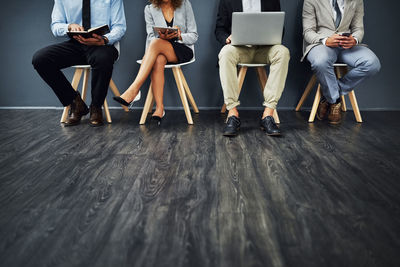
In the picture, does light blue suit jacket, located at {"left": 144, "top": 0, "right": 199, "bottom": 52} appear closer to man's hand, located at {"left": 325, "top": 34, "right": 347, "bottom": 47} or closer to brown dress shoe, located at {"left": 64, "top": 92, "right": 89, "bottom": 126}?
brown dress shoe, located at {"left": 64, "top": 92, "right": 89, "bottom": 126}

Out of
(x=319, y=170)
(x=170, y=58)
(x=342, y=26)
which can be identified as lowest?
(x=319, y=170)

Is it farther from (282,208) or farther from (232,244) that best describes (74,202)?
(282,208)

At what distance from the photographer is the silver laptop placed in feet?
6.93

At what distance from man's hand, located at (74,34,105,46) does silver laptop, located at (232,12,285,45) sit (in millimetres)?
929

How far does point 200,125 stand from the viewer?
246 centimetres

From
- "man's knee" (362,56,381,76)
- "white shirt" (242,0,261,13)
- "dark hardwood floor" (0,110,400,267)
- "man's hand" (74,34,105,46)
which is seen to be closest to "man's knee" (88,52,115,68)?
"man's hand" (74,34,105,46)

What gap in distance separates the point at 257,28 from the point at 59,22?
147cm

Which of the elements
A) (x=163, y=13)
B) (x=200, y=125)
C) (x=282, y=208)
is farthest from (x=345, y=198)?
(x=163, y=13)

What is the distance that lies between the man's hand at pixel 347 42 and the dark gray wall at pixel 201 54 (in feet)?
2.02

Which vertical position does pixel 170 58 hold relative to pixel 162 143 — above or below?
above

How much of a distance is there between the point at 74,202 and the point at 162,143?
827mm

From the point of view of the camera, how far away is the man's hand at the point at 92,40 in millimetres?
2294

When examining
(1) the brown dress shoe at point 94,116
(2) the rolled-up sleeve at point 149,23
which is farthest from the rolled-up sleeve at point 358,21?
(1) the brown dress shoe at point 94,116

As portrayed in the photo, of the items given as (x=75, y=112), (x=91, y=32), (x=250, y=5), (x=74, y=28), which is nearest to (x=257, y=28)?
(x=250, y=5)
